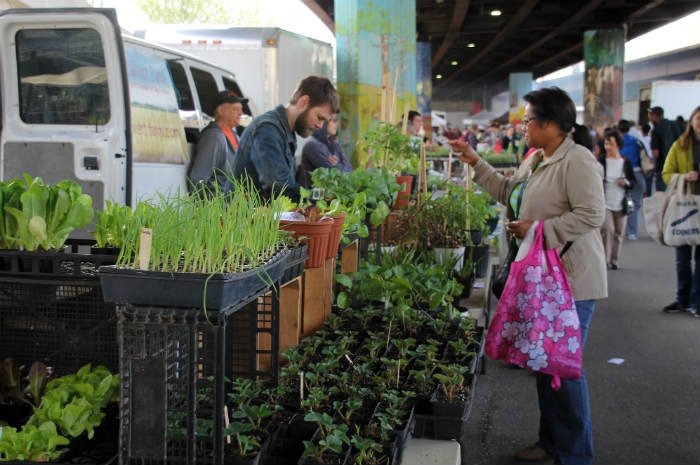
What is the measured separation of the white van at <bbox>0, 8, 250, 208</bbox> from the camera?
225 inches

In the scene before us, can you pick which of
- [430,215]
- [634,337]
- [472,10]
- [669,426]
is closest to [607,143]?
[634,337]

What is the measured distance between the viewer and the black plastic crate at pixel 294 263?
2.51 metres

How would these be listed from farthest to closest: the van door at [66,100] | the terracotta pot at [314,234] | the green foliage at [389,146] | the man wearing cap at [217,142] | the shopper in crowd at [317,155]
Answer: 1. the man wearing cap at [217,142]
2. the shopper in crowd at [317,155]
3. the green foliage at [389,146]
4. the van door at [66,100]
5. the terracotta pot at [314,234]

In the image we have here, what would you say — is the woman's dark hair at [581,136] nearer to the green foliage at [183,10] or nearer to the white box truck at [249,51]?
the white box truck at [249,51]

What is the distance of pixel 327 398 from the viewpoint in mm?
2602

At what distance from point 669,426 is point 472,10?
26.6m

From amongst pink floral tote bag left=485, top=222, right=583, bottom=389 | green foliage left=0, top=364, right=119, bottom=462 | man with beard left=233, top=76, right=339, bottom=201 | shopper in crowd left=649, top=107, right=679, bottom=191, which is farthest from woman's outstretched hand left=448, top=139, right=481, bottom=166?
shopper in crowd left=649, top=107, right=679, bottom=191

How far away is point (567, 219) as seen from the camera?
354cm

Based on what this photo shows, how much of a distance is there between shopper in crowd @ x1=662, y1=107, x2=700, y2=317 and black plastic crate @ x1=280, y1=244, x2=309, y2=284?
17.9 feet

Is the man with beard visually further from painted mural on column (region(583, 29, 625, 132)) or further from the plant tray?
painted mural on column (region(583, 29, 625, 132))

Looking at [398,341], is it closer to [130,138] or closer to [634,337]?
[130,138]

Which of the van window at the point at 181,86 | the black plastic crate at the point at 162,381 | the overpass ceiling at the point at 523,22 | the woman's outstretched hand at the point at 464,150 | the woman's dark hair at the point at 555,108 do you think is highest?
the overpass ceiling at the point at 523,22

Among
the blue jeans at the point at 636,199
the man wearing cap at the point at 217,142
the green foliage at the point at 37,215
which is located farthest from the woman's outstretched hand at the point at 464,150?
the blue jeans at the point at 636,199

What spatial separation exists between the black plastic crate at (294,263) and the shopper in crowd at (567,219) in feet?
4.45
